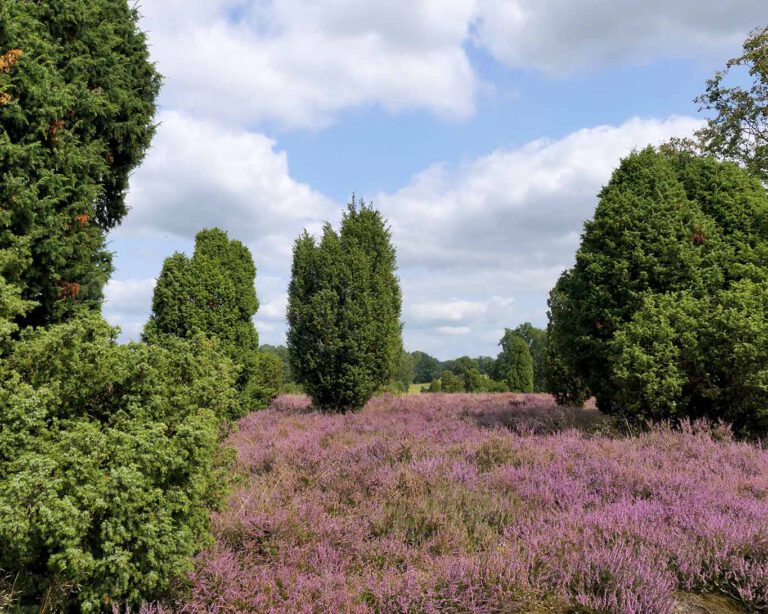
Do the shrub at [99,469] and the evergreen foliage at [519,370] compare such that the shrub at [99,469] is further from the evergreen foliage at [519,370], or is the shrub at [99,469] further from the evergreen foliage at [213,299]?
the evergreen foliage at [519,370]

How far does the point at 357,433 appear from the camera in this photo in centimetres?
1072

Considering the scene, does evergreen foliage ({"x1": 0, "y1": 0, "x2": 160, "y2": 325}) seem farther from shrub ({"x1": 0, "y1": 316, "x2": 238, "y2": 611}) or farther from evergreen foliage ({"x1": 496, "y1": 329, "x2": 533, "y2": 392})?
evergreen foliage ({"x1": 496, "y1": 329, "x2": 533, "y2": 392})

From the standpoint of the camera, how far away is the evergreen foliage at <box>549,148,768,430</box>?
31.5 feet

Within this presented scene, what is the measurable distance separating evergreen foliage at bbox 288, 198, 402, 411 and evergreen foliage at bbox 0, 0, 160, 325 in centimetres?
725

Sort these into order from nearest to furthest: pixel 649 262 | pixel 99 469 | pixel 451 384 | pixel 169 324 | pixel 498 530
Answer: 1. pixel 99 469
2. pixel 498 530
3. pixel 649 262
4. pixel 169 324
5. pixel 451 384

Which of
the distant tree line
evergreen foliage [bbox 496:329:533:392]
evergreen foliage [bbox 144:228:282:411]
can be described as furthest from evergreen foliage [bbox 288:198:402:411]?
evergreen foliage [bbox 496:329:533:392]

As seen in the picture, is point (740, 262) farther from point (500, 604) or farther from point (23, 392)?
point (23, 392)

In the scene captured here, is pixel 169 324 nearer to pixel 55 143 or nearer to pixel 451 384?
pixel 55 143

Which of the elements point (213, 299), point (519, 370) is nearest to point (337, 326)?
point (213, 299)

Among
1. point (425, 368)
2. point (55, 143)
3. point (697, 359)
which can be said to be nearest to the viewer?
point (55, 143)

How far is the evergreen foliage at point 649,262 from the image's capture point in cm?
960

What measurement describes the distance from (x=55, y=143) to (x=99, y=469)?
598cm

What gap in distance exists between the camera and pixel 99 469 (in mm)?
3711

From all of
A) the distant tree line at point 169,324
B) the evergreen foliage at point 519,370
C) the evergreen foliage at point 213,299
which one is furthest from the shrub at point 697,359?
the evergreen foliage at point 519,370
